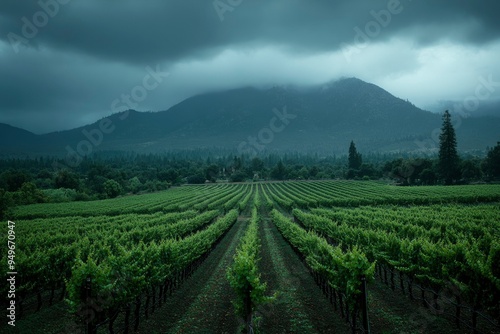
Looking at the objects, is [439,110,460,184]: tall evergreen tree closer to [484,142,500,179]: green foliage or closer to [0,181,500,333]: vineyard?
[484,142,500,179]: green foliage

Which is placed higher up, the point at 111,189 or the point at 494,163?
the point at 494,163

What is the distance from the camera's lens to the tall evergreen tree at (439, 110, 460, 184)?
98438 mm

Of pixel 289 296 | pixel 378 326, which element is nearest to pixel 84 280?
pixel 289 296

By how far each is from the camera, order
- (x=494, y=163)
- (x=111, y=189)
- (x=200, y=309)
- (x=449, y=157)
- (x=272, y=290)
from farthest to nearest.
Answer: (x=111, y=189) < (x=449, y=157) < (x=494, y=163) < (x=272, y=290) < (x=200, y=309)

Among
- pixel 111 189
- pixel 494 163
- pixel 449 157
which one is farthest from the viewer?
pixel 111 189

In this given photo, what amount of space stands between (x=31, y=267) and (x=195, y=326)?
971 centimetres

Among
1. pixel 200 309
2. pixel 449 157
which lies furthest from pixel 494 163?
pixel 200 309

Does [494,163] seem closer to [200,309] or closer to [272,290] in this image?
[272,290]

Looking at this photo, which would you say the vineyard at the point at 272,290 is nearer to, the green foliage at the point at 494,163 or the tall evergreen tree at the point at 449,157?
the tall evergreen tree at the point at 449,157

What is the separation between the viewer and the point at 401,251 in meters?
17.9

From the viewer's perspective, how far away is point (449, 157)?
99.3m

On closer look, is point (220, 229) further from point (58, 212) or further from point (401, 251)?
point (58, 212)

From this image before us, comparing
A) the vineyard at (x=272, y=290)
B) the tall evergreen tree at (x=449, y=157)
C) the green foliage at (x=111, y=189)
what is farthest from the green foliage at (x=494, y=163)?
the green foliage at (x=111, y=189)

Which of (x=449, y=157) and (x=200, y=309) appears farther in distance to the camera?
(x=449, y=157)
